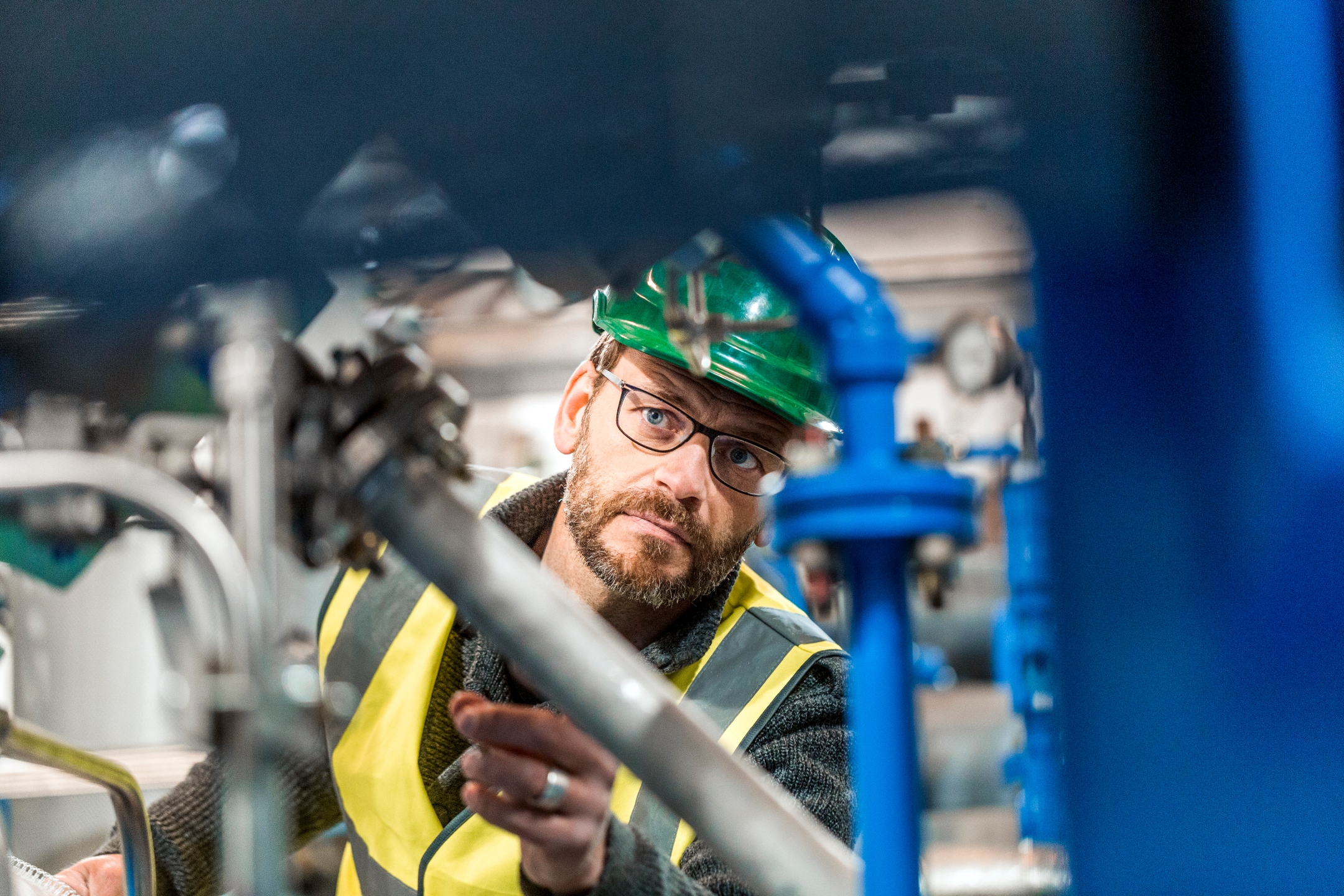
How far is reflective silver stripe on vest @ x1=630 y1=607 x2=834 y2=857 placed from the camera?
59.3 inches

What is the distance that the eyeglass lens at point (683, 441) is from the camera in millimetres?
1745

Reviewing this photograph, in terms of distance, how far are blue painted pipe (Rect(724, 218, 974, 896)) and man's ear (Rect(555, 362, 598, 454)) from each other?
1422 mm

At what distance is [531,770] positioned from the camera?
2.54 ft

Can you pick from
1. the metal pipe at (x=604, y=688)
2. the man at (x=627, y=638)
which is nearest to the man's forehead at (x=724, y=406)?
the man at (x=627, y=638)

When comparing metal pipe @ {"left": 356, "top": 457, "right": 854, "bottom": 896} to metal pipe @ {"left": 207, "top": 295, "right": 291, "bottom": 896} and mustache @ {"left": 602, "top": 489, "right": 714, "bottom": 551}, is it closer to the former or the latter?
metal pipe @ {"left": 207, "top": 295, "right": 291, "bottom": 896}

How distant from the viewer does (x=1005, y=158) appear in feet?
2.11

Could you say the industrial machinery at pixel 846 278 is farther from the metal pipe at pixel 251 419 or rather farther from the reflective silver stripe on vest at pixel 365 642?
the reflective silver stripe on vest at pixel 365 642

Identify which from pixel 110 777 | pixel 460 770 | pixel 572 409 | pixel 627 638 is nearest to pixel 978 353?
pixel 110 777

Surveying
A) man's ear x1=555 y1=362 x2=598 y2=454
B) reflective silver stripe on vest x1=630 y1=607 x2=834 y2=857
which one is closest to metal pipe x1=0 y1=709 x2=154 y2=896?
reflective silver stripe on vest x1=630 y1=607 x2=834 y2=857

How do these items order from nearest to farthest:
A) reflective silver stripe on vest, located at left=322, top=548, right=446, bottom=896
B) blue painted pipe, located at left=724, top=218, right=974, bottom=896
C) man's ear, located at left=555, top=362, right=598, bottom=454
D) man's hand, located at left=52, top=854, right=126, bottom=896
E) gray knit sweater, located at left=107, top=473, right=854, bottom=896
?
blue painted pipe, located at left=724, top=218, right=974, bottom=896
man's hand, located at left=52, top=854, right=126, bottom=896
gray knit sweater, located at left=107, top=473, right=854, bottom=896
reflective silver stripe on vest, located at left=322, top=548, right=446, bottom=896
man's ear, located at left=555, top=362, right=598, bottom=454

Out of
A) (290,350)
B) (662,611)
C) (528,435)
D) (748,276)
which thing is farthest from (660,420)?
(528,435)

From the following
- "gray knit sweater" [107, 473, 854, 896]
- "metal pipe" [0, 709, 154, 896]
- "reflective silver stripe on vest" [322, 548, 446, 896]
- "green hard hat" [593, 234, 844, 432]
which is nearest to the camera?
"metal pipe" [0, 709, 154, 896]

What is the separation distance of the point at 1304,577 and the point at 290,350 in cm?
59

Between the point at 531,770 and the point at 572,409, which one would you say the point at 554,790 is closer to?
the point at 531,770
